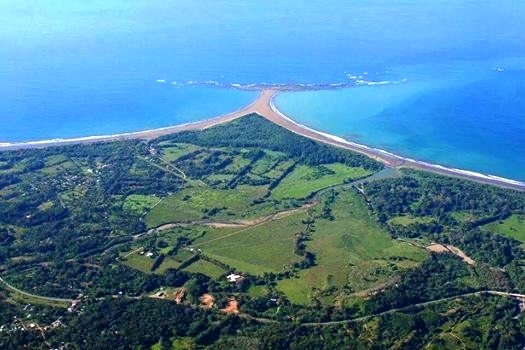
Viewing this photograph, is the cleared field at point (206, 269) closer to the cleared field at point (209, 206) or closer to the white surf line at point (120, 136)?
the cleared field at point (209, 206)

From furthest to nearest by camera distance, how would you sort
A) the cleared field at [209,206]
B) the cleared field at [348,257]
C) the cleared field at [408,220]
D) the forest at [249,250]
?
the cleared field at [209,206] → the cleared field at [408,220] → the cleared field at [348,257] → the forest at [249,250]

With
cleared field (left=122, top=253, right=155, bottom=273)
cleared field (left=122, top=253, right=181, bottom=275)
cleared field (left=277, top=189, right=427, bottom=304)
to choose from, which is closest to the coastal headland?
cleared field (left=277, top=189, right=427, bottom=304)

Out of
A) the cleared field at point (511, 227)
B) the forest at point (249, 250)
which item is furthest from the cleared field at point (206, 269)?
the cleared field at point (511, 227)

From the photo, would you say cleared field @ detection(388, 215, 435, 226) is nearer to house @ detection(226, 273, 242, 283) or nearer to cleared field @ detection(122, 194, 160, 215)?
house @ detection(226, 273, 242, 283)

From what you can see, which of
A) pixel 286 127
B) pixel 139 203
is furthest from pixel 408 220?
pixel 139 203

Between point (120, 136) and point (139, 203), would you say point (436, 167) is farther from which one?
point (120, 136)

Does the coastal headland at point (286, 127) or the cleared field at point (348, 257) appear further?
the coastal headland at point (286, 127)

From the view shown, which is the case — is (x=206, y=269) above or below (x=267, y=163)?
below
